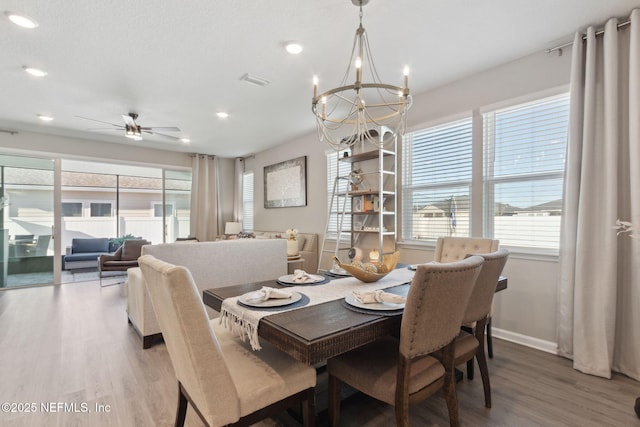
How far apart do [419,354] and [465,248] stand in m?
1.62

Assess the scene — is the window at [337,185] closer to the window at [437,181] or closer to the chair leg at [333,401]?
the window at [437,181]

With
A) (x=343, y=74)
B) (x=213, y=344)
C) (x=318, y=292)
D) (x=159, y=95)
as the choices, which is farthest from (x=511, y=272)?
(x=159, y=95)

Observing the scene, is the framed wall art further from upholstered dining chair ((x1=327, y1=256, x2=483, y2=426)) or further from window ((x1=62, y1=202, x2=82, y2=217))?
window ((x1=62, y1=202, x2=82, y2=217))

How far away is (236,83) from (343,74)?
119 centimetres

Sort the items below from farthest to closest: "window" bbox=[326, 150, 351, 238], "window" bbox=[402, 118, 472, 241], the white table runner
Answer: "window" bbox=[326, 150, 351, 238], "window" bbox=[402, 118, 472, 241], the white table runner

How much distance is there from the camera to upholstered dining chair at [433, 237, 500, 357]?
2518 millimetres

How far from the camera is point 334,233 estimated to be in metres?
4.96

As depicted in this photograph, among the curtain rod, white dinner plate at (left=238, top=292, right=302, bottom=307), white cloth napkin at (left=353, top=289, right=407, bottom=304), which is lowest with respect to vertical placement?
white dinner plate at (left=238, top=292, right=302, bottom=307)

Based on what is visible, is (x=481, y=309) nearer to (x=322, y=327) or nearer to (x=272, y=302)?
(x=322, y=327)

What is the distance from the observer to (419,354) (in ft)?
4.29

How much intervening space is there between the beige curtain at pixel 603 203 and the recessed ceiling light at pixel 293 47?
2240mm

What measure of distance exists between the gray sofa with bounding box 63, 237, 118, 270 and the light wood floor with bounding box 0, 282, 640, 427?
411 centimetres

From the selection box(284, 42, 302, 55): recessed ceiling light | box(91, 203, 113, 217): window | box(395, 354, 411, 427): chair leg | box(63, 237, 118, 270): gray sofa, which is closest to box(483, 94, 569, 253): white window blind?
box(284, 42, 302, 55): recessed ceiling light

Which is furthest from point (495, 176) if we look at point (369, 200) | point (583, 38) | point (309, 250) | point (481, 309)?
point (309, 250)
